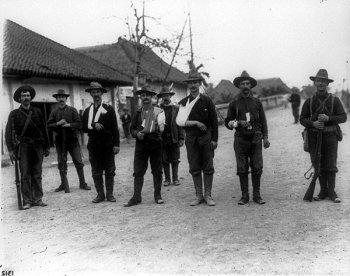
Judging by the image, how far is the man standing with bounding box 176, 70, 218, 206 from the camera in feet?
19.9

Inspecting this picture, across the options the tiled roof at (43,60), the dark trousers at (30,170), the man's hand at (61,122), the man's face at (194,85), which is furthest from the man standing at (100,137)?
the tiled roof at (43,60)

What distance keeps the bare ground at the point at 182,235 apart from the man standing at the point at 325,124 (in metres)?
0.32

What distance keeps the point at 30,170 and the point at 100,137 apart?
3.90 feet

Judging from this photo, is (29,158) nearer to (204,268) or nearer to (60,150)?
(60,150)

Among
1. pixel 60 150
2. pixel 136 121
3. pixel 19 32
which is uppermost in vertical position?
pixel 19 32

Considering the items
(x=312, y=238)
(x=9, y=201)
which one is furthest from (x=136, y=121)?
(x=312, y=238)

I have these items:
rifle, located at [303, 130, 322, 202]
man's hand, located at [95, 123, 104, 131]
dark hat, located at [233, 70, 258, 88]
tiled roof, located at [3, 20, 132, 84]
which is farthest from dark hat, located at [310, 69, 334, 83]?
tiled roof, located at [3, 20, 132, 84]

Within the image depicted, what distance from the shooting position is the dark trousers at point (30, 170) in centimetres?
639

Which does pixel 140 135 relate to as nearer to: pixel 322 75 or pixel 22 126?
pixel 22 126

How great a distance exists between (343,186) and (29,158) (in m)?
4.85

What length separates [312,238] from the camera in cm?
430

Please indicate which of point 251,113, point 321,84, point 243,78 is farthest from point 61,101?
point 321,84

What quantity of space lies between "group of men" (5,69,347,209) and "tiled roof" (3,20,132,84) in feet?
24.4

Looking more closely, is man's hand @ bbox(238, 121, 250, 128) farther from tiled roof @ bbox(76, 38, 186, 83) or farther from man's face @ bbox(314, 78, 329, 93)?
tiled roof @ bbox(76, 38, 186, 83)
